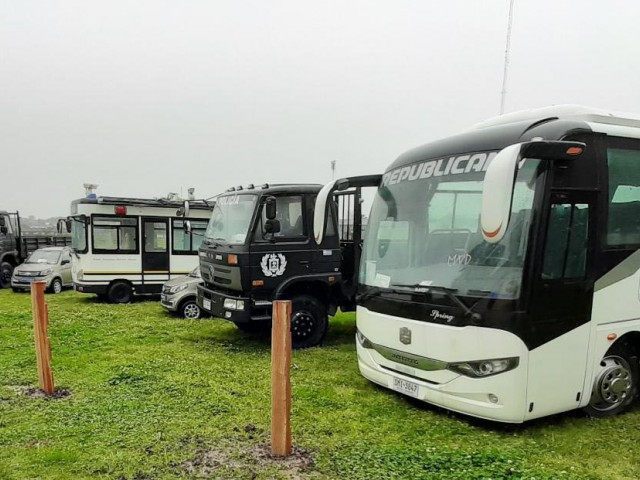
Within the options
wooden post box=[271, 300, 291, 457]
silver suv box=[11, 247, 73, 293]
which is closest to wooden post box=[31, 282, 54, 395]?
wooden post box=[271, 300, 291, 457]

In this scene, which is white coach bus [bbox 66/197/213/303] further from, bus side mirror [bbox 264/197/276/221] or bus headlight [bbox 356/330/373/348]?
bus headlight [bbox 356/330/373/348]

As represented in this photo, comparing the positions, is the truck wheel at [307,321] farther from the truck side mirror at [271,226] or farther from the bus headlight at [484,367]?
the bus headlight at [484,367]

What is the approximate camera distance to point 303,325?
8180 millimetres

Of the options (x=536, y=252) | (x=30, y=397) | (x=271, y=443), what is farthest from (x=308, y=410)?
A: (x=30, y=397)

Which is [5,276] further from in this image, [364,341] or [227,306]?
[364,341]

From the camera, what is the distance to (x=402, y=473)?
3.86 metres

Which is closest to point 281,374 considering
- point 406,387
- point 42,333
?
point 406,387

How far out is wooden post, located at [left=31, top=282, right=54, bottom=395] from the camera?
5422 mm

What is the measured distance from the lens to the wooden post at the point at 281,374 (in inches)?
157

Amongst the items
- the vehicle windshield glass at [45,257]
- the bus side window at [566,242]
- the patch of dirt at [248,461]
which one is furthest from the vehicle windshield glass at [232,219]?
the vehicle windshield glass at [45,257]

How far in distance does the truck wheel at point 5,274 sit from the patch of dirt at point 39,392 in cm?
1461

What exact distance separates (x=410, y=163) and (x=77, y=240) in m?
11.5

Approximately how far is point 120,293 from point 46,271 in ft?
15.7

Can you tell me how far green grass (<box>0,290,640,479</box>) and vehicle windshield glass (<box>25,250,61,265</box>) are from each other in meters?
11.0
